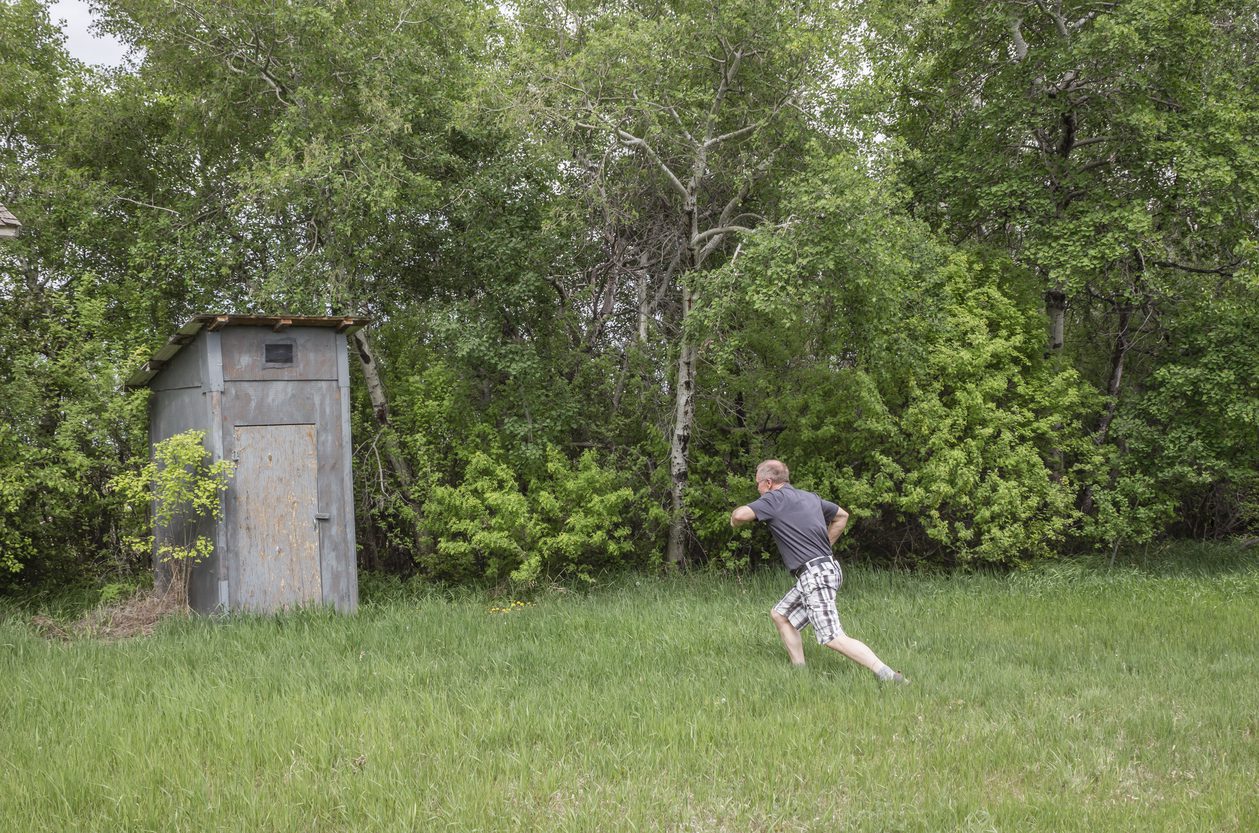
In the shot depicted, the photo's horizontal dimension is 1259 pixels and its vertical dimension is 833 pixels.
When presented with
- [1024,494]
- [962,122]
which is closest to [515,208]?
[962,122]

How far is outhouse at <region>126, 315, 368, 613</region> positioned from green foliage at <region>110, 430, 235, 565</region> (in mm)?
149

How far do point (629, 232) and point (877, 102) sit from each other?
4.15 meters

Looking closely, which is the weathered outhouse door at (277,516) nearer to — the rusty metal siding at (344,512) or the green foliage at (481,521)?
the rusty metal siding at (344,512)

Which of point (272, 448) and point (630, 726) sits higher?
point (272, 448)

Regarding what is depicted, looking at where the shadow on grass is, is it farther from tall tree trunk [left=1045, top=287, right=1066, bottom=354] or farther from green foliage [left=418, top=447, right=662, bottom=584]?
green foliage [left=418, top=447, right=662, bottom=584]

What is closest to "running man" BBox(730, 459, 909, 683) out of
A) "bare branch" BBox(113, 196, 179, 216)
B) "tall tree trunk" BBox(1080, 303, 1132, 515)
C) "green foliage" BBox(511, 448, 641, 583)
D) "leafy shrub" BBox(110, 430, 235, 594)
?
"green foliage" BBox(511, 448, 641, 583)

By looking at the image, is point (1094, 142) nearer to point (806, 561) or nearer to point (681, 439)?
point (681, 439)

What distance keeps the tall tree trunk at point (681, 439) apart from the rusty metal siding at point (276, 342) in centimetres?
455

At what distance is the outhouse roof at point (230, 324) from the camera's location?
1012cm

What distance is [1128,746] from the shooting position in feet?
19.0

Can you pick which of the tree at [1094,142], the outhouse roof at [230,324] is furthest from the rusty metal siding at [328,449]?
the tree at [1094,142]

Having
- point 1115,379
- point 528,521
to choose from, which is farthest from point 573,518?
point 1115,379

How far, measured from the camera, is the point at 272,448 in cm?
1059

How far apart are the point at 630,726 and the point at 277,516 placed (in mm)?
A: 5945
